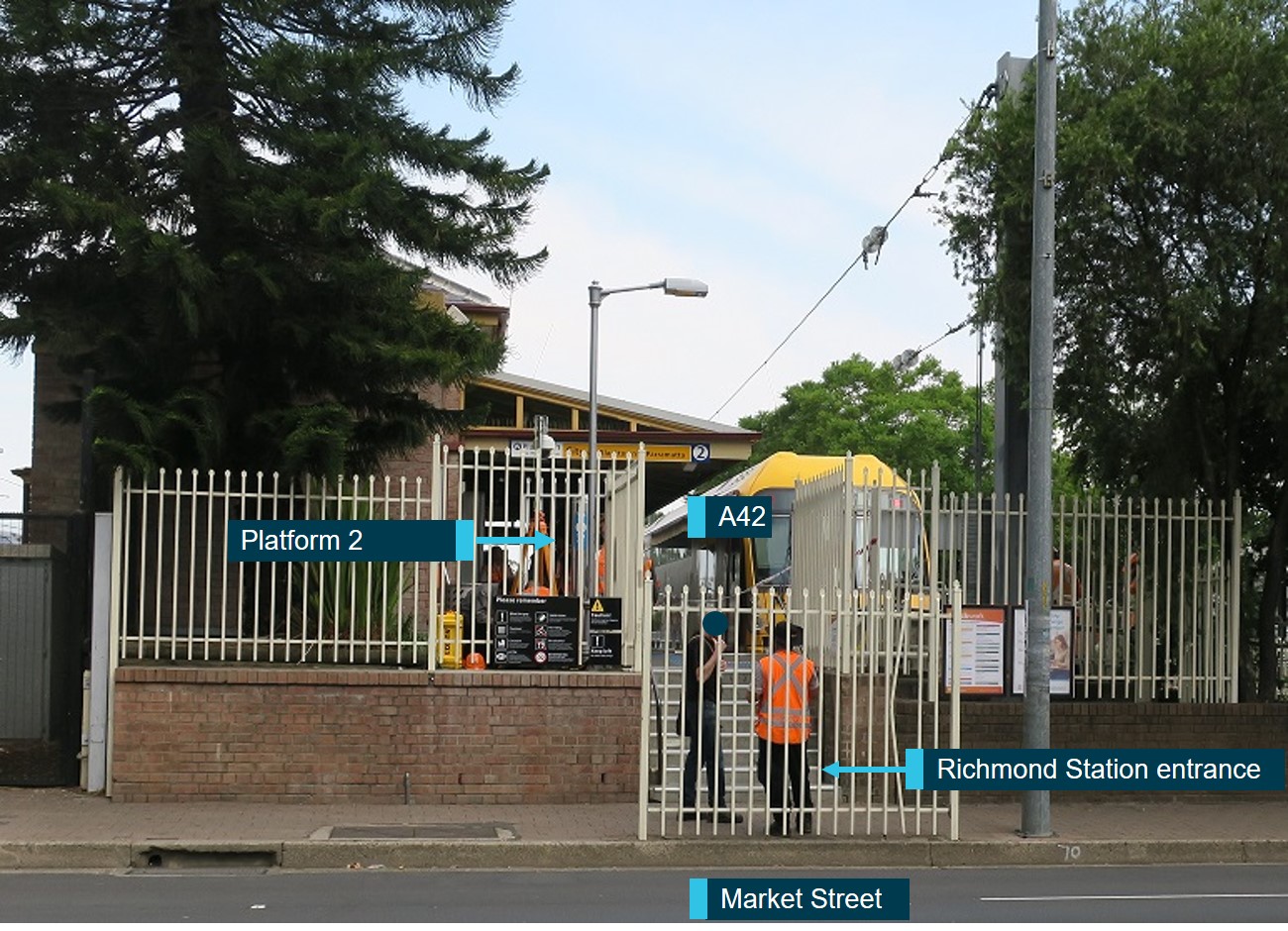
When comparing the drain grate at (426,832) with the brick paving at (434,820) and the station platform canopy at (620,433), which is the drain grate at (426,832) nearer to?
the brick paving at (434,820)

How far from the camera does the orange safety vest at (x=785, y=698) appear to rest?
13.4 meters

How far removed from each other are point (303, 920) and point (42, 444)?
1214 centimetres

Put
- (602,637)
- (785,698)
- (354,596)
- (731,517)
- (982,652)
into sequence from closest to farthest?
(785,698) → (731,517) → (354,596) → (602,637) → (982,652)

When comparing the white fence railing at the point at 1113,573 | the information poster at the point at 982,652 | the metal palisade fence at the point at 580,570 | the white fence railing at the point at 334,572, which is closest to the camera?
the white fence railing at the point at 334,572

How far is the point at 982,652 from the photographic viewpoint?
657 inches

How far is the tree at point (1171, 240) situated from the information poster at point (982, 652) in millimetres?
2748

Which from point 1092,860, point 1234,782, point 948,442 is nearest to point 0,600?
point 1092,860

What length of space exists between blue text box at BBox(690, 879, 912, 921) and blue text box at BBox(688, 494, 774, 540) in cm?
381

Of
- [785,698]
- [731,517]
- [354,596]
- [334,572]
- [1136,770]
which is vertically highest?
[731,517]

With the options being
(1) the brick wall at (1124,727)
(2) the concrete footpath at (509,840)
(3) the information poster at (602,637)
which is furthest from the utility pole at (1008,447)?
(3) the information poster at (602,637)

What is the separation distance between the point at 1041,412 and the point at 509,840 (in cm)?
550

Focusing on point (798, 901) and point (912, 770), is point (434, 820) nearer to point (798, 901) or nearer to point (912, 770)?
point (912, 770)

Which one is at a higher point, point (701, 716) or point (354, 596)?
point (354, 596)

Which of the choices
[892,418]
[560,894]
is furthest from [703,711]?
[892,418]
